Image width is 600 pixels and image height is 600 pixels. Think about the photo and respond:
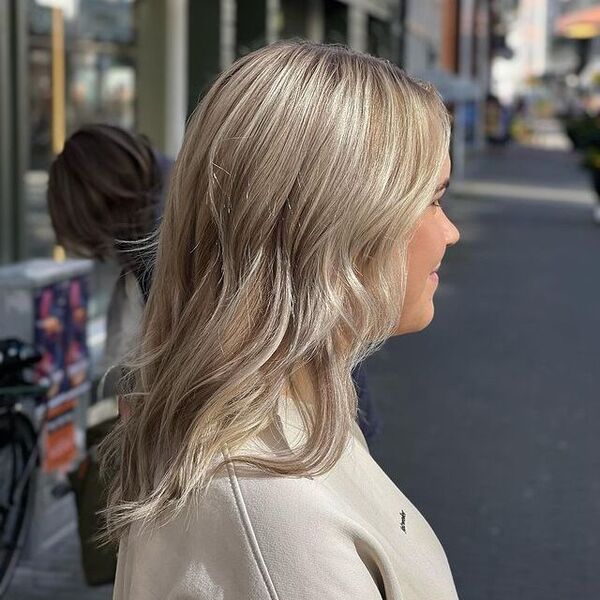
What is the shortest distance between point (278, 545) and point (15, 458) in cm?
328

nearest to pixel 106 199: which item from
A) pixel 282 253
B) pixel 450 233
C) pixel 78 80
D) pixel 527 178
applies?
pixel 450 233

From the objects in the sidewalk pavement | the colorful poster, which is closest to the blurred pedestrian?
the colorful poster

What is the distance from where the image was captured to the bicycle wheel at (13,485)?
14.2 feet

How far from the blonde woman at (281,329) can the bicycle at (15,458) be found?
9.18 ft

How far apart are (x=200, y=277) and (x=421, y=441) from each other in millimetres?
5368

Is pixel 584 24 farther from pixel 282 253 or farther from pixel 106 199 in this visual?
pixel 282 253

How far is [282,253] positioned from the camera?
1.39 meters

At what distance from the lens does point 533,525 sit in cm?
538

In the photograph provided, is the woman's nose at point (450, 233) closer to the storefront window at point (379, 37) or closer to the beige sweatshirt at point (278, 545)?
the beige sweatshirt at point (278, 545)

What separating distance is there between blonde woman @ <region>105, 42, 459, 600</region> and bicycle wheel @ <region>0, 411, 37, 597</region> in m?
2.96

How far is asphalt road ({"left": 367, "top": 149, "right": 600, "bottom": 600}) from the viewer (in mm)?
5016

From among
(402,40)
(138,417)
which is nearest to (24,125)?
(138,417)

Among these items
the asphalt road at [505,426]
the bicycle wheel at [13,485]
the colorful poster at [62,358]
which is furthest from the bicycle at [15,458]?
the asphalt road at [505,426]

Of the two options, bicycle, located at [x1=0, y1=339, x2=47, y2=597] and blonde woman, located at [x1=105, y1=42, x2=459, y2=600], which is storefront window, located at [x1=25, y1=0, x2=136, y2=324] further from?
blonde woman, located at [x1=105, y1=42, x2=459, y2=600]
